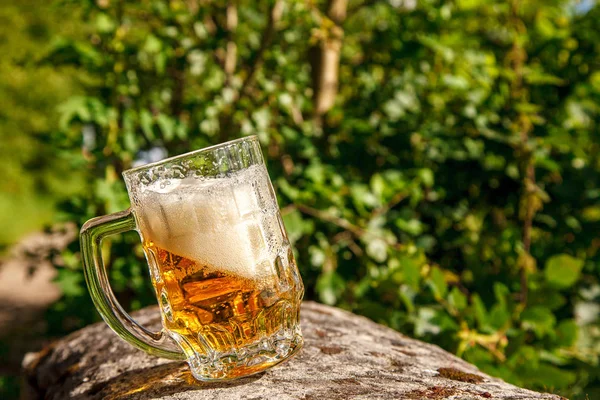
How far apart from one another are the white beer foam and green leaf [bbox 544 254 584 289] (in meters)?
1.20

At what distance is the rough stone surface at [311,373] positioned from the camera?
49.0 inches

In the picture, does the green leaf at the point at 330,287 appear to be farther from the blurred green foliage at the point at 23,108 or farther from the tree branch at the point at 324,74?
the blurred green foliage at the point at 23,108

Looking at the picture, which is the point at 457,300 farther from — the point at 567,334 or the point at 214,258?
the point at 214,258

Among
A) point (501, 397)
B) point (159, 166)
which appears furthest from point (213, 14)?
point (501, 397)

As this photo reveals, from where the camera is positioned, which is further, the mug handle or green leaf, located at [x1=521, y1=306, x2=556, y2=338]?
green leaf, located at [x1=521, y1=306, x2=556, y2=338]

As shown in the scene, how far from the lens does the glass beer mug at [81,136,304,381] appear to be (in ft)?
4.03

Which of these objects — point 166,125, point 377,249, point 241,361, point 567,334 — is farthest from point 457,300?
point 166,125

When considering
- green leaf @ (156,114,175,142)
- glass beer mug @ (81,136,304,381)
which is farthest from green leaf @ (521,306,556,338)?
green leaf @ (156,114,175,142)

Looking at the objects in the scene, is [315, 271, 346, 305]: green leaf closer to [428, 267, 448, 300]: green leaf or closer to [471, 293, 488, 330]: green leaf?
[428, 267, 448, 300]: green leaf

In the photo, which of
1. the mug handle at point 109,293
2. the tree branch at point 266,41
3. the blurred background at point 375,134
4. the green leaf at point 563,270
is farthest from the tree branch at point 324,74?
the mug handle at point 109,293

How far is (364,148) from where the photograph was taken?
294 cm

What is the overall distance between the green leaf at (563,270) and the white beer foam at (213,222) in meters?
1.20

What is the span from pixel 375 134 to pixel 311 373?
180 cm

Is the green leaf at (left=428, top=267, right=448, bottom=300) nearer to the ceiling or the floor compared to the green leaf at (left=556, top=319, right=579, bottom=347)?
nearer to the ceiling
